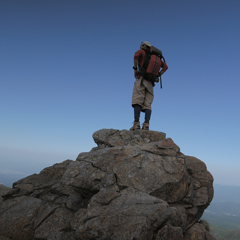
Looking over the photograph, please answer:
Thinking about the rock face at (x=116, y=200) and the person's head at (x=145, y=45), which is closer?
the rock face at (x=116, y=200)

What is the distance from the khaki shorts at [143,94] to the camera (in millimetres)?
11156

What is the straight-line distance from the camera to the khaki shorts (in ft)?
36.6

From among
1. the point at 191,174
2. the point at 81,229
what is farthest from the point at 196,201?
the point at 81,229

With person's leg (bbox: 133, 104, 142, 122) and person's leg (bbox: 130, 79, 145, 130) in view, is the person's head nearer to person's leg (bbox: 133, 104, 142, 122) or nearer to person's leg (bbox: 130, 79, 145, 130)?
person's leg (bbox: 130, 79, 145, 130)

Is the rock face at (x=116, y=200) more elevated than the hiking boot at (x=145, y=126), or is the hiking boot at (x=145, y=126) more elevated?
the hiking boot at (x=145, y=126)

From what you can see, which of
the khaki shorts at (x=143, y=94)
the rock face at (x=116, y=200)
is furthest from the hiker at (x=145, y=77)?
the rock face at (x=116, y=200)

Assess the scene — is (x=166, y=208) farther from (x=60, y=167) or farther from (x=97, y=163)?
(x=60, y=167)

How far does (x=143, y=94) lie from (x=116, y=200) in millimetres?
7273

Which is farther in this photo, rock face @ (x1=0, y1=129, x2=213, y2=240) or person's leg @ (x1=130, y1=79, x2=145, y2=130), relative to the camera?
person's leg @ (x1=130, y1=79, x2=145, y2=130)

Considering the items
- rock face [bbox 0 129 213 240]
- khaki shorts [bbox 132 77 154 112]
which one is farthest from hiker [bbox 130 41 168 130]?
rock face [bbox 0 129 213 240]

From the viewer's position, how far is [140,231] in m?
4.57

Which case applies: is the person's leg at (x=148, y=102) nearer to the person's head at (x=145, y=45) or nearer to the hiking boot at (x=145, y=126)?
the hiking boot at (x=145, y=126)

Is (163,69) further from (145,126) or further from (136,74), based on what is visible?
(145,126)

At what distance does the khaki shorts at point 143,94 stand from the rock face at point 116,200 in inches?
121
